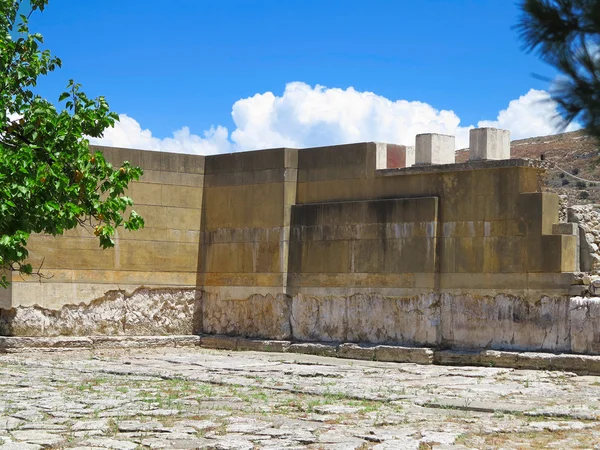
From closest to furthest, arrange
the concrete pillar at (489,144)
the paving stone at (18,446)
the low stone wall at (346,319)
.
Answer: the paving stone at (18,446)
the low stone wall at (346,319)
the concrete pillar at (489,144)

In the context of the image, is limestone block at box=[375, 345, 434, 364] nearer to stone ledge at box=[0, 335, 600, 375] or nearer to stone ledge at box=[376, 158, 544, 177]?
stone ledge at box=[0, 335, 600, 375]

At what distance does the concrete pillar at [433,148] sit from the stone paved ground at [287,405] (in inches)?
142

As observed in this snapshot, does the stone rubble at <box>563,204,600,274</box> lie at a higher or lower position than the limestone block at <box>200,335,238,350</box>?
higher

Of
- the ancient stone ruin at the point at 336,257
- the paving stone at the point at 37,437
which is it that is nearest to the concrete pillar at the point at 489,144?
the ancient stone ruin at the point at 336,257

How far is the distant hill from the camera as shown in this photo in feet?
118

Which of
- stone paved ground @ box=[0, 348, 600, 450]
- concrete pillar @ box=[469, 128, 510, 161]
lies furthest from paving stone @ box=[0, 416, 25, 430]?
concrete pillar @ box=[469, 128, 510, 161]

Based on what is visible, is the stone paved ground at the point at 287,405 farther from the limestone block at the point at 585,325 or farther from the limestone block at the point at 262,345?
the limestone block at the point at 262,345

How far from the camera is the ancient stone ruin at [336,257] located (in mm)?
16094

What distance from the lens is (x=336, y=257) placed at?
18.3 metres

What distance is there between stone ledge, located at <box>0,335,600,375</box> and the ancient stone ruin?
237mm

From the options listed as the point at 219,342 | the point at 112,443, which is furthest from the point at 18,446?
the point at 219,342

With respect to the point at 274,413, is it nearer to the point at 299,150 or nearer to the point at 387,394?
the point at 387,394

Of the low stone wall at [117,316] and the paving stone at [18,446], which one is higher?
the low stone wall at [117,316]

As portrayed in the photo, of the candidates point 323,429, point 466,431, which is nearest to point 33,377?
point 323,429
